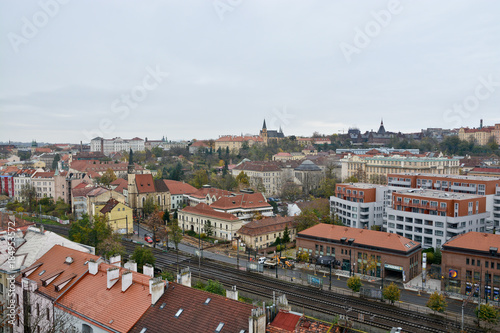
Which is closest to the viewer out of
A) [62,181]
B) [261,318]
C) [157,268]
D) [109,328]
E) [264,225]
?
[261,318]

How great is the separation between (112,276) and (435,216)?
39020mm

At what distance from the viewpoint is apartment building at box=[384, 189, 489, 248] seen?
45.6 meters

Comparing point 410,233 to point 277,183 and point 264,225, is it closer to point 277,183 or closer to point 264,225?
point 264,225

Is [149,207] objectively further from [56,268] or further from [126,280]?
[126,280]

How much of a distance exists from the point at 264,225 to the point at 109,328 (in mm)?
35258

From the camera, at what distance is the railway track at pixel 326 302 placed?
29078mm

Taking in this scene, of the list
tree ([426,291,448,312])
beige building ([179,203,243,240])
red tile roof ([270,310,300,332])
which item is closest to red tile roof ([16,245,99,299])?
red tile roof ([270,310,300,332])

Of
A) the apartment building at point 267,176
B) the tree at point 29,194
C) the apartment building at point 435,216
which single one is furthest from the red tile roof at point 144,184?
the apartment building at point 435,216

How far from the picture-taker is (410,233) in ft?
159

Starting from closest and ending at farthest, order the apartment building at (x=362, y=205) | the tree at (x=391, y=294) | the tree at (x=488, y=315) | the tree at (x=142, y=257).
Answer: the tree at (x=488, y=315) → the tree at (x=391, y=294) → the tree at (x=142, y=257) → the apartment building at (x=362, y=205)

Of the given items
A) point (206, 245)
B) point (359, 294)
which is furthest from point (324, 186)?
point (359, 294)

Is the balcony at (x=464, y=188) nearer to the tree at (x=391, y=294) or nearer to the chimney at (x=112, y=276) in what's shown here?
the tree at (x=391, y=294)

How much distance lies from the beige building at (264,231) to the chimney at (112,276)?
30.0 meters

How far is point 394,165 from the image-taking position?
3620 inches
